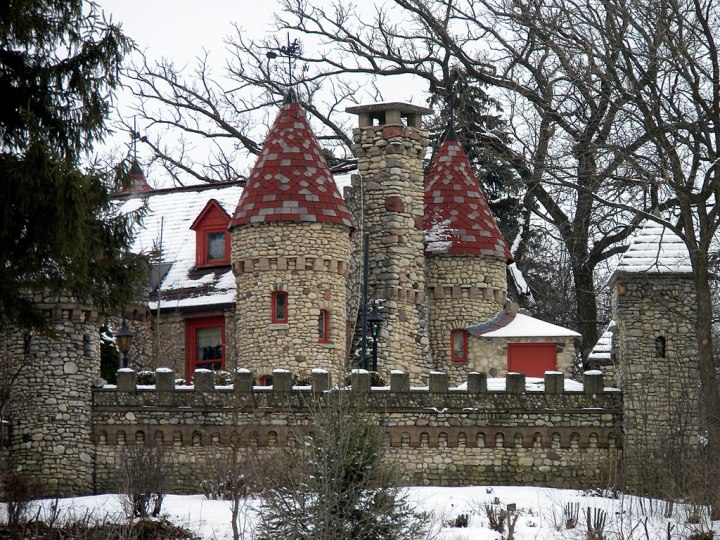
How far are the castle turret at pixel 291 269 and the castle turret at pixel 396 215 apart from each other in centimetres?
210

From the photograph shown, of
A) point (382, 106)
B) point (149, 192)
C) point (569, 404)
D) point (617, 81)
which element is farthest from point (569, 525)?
point (149, 192)

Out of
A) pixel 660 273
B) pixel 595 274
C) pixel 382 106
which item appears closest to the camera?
pixel 660 273

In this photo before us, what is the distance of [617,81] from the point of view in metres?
25.8

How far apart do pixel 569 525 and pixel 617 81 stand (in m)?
7.50

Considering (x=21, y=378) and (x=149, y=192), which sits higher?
(x=149, y=192)

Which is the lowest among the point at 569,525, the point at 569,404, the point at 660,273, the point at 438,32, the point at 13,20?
the point at 569,525

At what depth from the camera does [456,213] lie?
36469 millimetres

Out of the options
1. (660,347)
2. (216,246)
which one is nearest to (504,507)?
(660,347)

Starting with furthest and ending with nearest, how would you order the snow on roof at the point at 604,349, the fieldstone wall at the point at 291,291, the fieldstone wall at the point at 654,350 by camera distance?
the snow on roof at the point at 604,349
the fieldstone wall at the point at 291,291
the fieldstone wall at the point at 654,350

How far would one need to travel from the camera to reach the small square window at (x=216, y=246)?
36.5 metres

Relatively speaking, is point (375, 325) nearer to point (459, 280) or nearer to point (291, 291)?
point (291, 291)

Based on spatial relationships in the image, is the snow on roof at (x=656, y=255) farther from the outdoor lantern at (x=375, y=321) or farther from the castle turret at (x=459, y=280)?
the castle turret at (x=459, y=280)

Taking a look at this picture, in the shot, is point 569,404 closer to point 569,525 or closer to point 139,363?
point 569,525

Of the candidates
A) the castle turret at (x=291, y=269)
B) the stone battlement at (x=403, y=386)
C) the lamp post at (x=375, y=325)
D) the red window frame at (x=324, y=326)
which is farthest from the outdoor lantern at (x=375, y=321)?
the stone battlement at (x=403, y=386)
